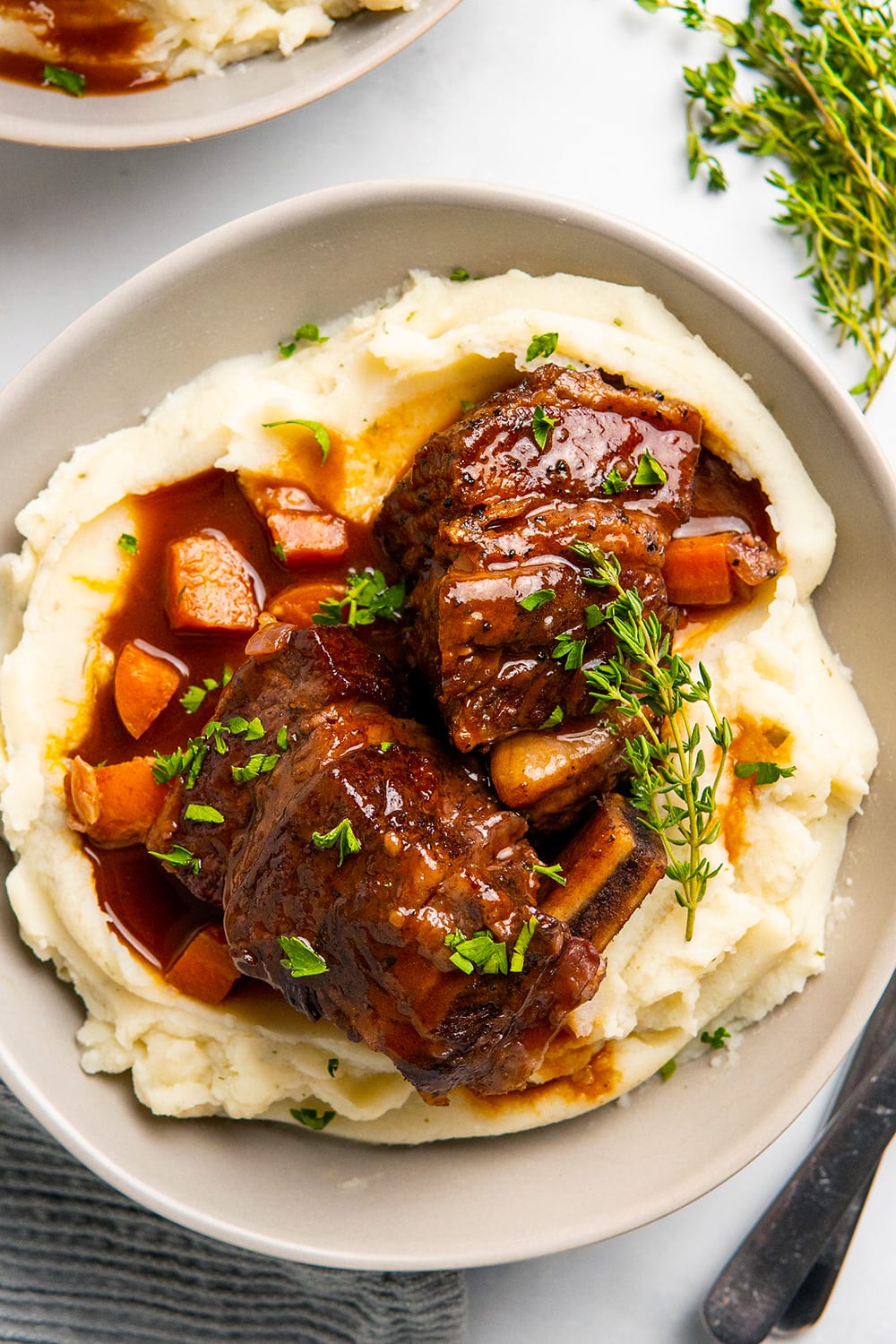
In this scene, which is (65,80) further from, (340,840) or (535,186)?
(340,840)

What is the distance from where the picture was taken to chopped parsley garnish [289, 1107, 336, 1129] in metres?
4.40

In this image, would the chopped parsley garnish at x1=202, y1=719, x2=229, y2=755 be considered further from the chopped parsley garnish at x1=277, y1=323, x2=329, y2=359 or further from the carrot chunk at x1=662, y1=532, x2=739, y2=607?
the carrot chunk at x1=662, y1=532, x2=739, y2=607

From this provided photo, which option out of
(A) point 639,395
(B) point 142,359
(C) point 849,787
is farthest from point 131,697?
(C) point 849,787

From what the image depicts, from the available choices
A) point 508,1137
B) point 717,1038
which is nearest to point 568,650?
point 717,1038

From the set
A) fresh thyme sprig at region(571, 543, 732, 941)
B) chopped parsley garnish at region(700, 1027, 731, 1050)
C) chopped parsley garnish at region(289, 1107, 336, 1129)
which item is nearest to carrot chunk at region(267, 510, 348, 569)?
fresh thyme sprig at region(571, 543, 732, 941)

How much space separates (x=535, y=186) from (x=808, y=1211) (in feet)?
14.9

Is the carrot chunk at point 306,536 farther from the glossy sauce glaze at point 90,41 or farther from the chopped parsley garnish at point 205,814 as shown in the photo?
the glossy sauce glaze at point 90,41

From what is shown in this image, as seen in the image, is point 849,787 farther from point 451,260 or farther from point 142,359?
point 142,359

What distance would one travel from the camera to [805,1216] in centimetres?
488

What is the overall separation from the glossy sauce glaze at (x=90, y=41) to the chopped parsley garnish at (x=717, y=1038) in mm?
4318

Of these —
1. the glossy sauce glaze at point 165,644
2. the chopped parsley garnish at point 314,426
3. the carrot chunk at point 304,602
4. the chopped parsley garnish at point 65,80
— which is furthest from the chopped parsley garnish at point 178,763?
the chopped parsley garnish at point 65,80

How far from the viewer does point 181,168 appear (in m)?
5.05

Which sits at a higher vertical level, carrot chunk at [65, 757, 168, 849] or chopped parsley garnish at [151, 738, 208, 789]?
chopped parsley garnish at [151, 738, 208, 789]

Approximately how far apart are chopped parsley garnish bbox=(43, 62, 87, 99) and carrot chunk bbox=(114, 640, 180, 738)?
2252 mm
